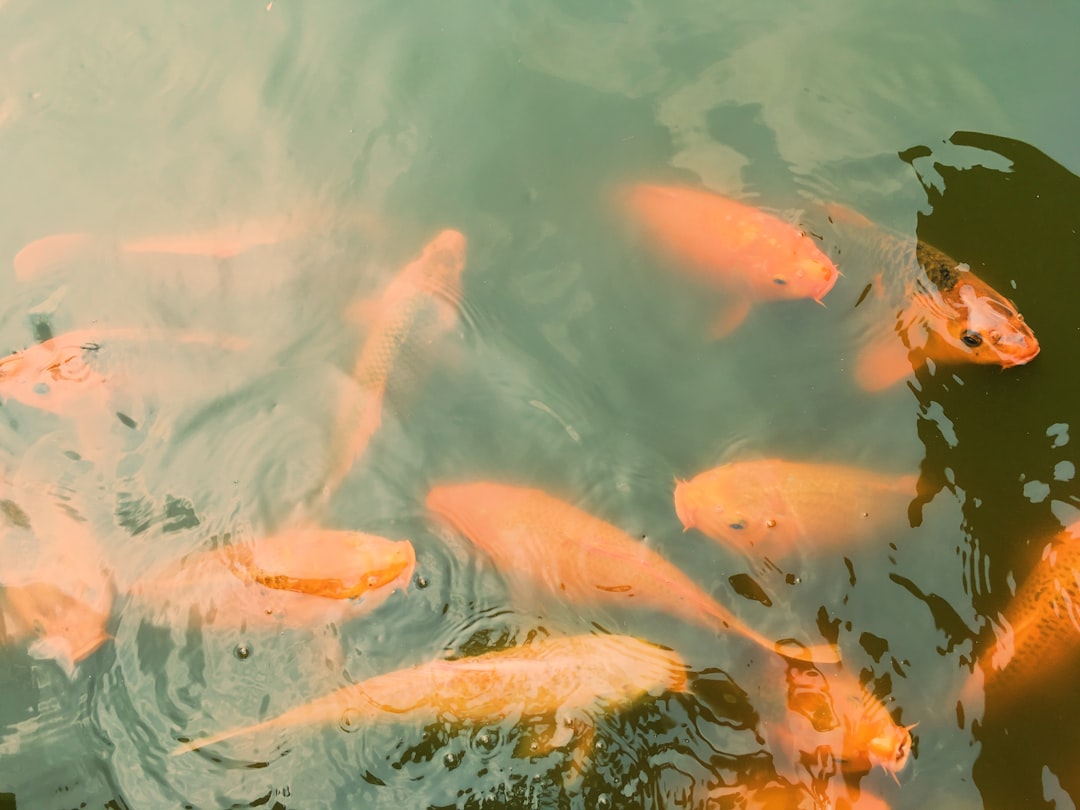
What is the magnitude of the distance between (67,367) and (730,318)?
316 cm

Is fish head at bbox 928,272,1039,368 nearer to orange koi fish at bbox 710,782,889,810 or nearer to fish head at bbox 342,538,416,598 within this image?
orange koi fish at bbox 710,782,889,810

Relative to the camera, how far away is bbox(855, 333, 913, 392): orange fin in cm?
332

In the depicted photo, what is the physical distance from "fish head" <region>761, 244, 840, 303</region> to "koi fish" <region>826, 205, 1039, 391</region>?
0.67ft

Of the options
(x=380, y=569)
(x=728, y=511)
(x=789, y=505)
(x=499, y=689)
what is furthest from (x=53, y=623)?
(x=789, y=505)

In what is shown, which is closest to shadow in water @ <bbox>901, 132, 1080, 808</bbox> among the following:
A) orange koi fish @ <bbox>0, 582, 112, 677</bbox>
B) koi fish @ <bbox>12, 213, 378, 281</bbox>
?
koi fish @ <bbox>12, 213, 378, 281</bbox>

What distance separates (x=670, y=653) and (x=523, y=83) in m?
2.95

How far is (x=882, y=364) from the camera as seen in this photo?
334 cm

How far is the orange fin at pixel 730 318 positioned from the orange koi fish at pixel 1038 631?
1.60m

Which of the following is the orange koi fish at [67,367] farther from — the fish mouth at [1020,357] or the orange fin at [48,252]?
the fish mouth at [1020,357]

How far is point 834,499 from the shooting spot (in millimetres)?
3059

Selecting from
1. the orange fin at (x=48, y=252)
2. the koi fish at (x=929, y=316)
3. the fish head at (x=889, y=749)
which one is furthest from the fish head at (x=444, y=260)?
the fish head at (x=889, y=749)

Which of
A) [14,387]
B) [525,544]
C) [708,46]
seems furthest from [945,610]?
[14,387]

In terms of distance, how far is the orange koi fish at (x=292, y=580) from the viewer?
2.96 metres

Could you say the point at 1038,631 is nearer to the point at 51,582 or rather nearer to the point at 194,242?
the point at 51,582
